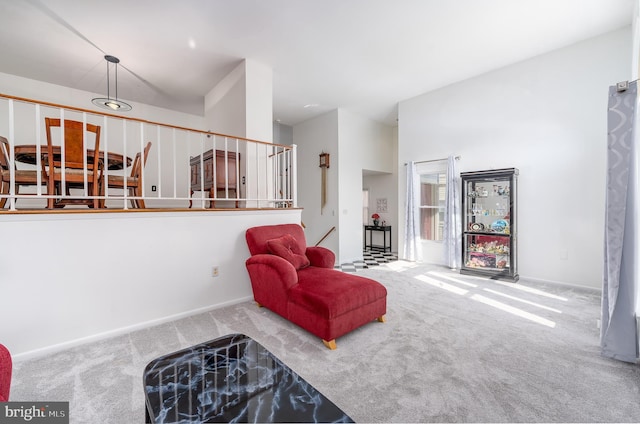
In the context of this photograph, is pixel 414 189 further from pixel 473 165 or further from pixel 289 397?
pixel 289 397

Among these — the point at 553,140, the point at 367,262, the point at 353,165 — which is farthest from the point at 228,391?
the point at 353,165

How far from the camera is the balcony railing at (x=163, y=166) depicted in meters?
2.73

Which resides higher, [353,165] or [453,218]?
[353,165]

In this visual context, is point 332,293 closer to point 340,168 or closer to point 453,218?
point 453,218

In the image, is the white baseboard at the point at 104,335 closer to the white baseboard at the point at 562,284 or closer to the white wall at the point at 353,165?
the white wall at the point at 353,165

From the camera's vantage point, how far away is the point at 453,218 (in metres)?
4.80

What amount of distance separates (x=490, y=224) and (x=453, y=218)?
57cm

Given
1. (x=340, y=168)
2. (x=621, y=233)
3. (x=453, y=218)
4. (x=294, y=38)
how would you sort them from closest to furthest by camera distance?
(x=621, y=233), (x=294, y=38), (x=453, y=218), (x=340, y=168)

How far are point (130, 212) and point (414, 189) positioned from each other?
15.6 feet

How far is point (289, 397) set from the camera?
1.16 meters

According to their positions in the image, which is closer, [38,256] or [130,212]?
[38,256]

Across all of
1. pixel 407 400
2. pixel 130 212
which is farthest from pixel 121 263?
pixel 407 400

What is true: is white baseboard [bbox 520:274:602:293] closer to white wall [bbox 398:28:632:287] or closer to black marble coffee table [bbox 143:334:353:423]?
white wall [bbox 398:28:632:287]

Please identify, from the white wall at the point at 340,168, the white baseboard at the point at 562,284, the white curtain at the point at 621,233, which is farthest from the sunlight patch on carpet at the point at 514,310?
the white wall at the point at 340,168
